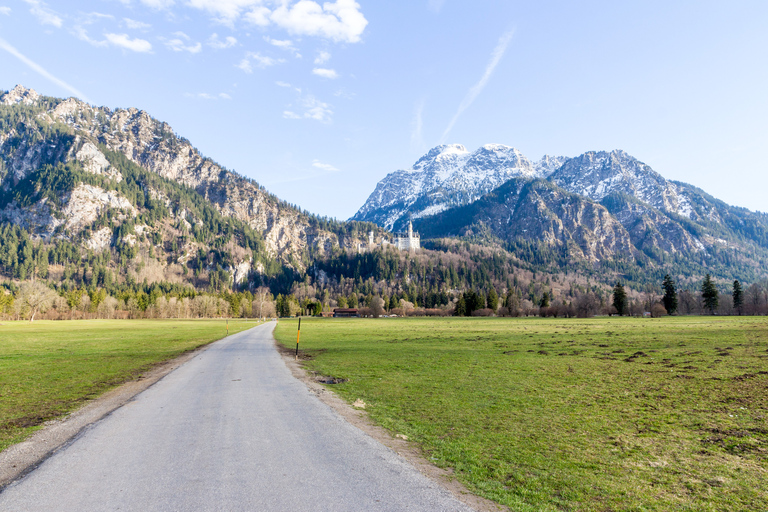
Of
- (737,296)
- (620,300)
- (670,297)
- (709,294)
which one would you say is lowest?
(620,300)

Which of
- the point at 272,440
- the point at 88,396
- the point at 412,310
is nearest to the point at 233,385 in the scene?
the point at 88,396

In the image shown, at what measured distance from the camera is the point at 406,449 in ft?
30.8

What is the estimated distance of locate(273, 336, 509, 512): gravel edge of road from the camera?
655cm

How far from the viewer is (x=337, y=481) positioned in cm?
710

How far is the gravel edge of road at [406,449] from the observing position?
655cm

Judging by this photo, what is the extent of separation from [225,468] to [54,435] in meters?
6.92

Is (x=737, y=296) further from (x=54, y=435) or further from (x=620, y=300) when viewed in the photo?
(x=54, y=435)

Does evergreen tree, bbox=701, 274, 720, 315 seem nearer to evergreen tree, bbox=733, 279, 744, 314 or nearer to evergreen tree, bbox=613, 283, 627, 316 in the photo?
evergreen tree, bbox=733, 279, 744, 314

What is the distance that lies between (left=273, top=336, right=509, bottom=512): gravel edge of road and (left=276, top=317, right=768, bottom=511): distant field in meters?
0.29

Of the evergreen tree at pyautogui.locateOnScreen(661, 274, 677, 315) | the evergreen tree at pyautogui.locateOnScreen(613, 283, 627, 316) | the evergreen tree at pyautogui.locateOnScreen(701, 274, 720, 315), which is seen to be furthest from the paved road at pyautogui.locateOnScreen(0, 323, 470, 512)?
the evergreen tree at pyautogui.locateOnScreen(701, 274, 720, 315)

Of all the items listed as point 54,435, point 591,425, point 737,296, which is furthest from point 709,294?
point 54,435

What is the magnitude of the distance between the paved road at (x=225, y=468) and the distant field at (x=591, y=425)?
1713mm

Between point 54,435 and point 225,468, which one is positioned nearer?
point 225,468

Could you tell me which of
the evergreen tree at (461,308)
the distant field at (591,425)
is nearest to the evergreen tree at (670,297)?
the evergreen tree at (461,308)
